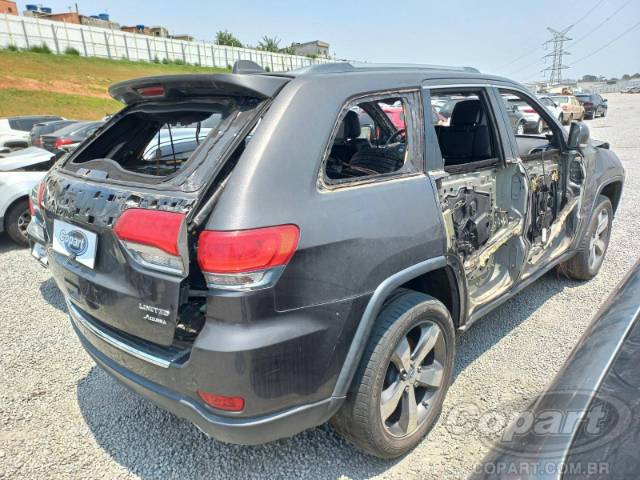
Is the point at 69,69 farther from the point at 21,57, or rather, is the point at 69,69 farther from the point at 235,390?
the point at 235,390

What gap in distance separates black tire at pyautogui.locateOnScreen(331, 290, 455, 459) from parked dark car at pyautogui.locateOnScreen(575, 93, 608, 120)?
29455 millimetres

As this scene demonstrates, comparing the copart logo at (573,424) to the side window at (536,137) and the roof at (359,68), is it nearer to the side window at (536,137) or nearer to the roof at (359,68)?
the roof at (359,68)

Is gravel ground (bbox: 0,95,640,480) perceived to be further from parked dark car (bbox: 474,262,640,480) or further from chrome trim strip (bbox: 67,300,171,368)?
parked dark car (bbox: 474,262,640,480)

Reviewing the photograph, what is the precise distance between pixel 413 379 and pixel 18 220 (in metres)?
5.43

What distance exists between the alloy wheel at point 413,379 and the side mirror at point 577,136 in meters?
2.23

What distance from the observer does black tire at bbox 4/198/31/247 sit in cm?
545

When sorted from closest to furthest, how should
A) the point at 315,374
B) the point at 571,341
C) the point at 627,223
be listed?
1. the point at 315,374
2. the point at 571,341
3. the point at 627,223

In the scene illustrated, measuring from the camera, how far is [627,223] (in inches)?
236

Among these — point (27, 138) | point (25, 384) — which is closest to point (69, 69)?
point (27, 138)

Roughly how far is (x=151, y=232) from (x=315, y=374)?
848 millimetres

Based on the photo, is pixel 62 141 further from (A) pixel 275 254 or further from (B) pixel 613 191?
(B) pixel 613 191

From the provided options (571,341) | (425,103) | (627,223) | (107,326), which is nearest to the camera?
(107,326)

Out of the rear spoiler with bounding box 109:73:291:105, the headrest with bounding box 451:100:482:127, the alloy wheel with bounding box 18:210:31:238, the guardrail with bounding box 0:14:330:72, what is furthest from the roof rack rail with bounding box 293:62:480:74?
the guardrail with bounding box 0:14:330:72

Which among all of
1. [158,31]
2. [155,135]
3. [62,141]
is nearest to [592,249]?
[155,135]
